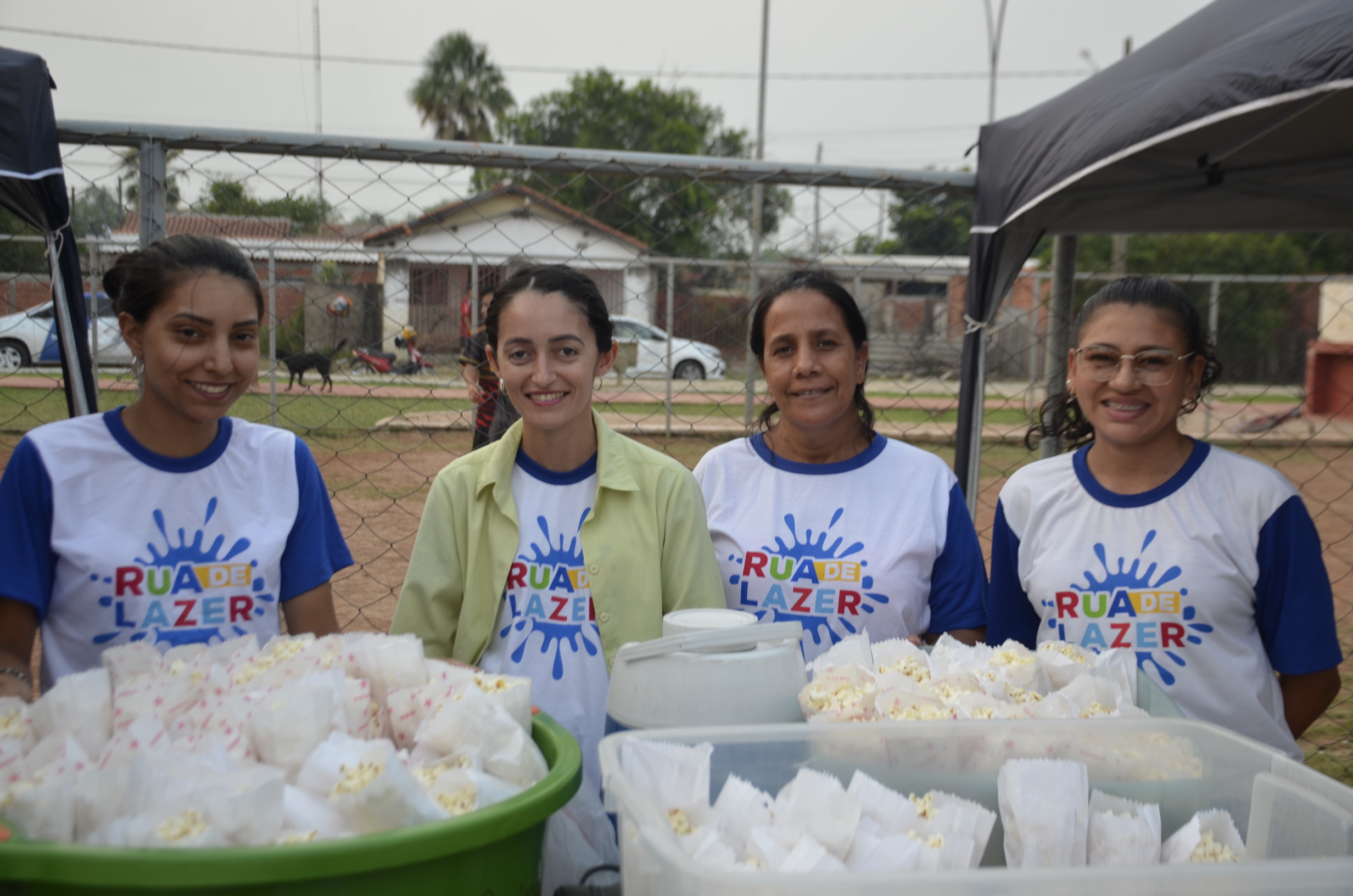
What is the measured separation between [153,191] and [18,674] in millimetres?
1271

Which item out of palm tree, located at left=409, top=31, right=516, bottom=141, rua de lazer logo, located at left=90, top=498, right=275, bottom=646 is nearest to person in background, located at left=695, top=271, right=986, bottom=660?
rua de lazer logo, located at left=90, top=498, right=275, bottom=646

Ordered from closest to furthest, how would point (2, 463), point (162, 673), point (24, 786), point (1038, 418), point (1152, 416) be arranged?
point (24, 786), point (162, 673), point (1152, 416), point (1038, 418), point (2, 463)

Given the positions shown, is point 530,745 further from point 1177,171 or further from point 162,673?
point 1177,171

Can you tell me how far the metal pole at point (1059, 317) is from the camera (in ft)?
9.39

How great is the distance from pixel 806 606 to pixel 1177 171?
1799 millimetres

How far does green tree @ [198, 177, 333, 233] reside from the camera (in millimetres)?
2832

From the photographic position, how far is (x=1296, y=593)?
1925 millimetres

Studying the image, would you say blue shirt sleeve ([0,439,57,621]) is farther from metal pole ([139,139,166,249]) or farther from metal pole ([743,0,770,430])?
metal pole ([743,0,770,430])

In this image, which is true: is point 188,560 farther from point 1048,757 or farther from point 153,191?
point 1048,757

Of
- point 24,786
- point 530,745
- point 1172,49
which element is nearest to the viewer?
point 24,786

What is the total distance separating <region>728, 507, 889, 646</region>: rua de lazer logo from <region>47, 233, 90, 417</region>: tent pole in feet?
5.30

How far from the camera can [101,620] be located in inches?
66.1

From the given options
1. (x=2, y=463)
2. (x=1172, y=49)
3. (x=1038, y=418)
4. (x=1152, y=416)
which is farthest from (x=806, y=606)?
(x=2, y=463)

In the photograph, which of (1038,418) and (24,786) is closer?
(24,786)
